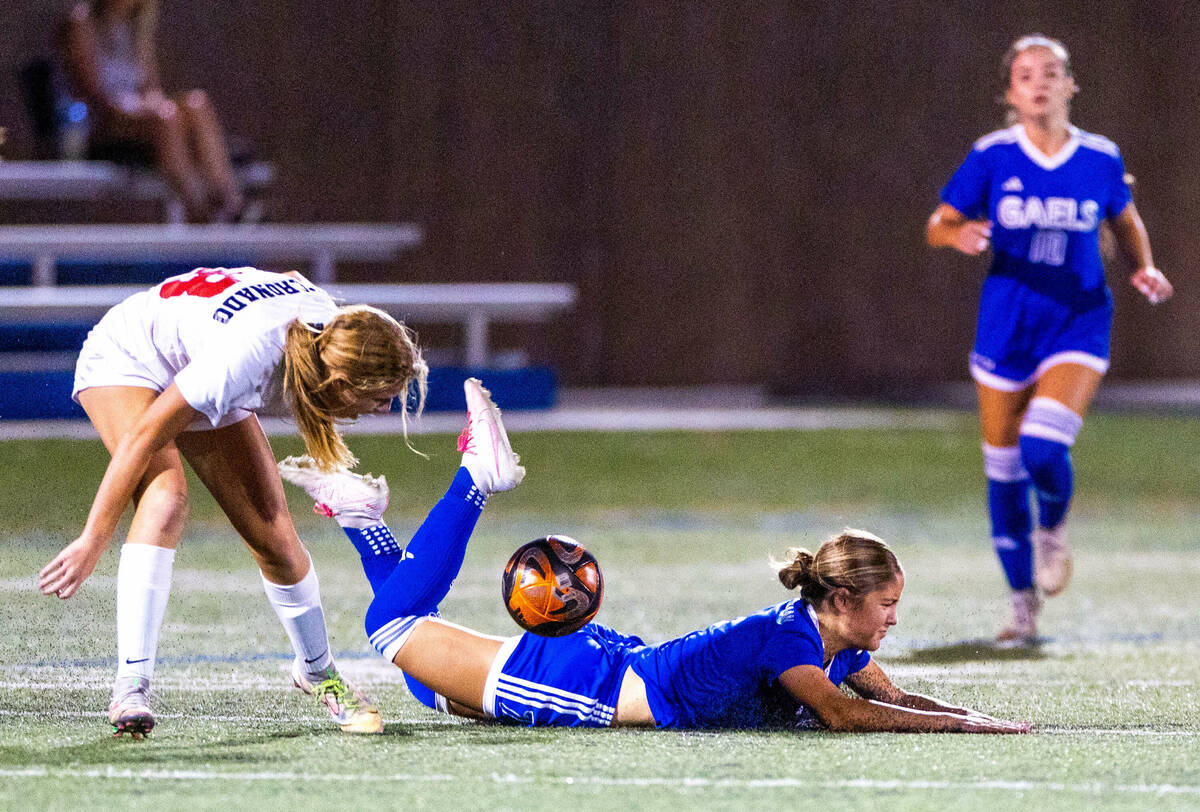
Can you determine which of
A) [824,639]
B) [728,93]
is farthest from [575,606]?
[728,93]

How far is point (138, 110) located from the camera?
38.0ft

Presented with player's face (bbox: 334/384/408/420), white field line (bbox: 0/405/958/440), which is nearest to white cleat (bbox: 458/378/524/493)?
player's face (bbox: 334/384/408/420)

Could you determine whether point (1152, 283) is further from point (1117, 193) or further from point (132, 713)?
point (132, 713)

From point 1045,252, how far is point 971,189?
0.37 m

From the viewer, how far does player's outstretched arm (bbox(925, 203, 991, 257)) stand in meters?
6.04

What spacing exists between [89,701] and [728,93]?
39.6 feet

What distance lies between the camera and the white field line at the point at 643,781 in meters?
3.41

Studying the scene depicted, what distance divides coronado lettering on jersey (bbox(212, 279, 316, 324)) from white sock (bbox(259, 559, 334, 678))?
0.71m

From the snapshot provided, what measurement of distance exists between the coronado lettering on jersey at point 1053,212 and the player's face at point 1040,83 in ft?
1.09

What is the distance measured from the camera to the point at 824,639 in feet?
13.4

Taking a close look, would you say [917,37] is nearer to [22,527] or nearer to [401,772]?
[22,527]

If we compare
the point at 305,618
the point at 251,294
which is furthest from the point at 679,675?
the point at 251,294

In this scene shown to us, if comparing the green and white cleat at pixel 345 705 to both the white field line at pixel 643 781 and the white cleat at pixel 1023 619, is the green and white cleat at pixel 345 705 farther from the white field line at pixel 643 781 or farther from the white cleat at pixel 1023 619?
the white cleat at pixel 1023 619

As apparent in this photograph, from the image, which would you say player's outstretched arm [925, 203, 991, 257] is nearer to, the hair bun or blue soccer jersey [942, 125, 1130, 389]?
blue soccer jersey [942, 125, 1130, 389]
